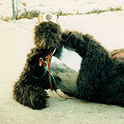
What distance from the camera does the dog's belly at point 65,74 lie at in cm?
183

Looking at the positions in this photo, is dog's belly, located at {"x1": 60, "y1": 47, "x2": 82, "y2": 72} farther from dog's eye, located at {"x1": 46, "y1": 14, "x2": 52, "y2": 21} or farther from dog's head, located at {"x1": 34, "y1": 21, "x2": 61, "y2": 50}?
dog's eye, located at {"x1": 46, "y1": 14, "x2": 52, "y2": 21}

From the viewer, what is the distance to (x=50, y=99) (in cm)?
201

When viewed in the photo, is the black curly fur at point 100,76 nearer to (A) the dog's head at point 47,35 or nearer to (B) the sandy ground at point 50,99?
(B) the sandy ground at point 50,99

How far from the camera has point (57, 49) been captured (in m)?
1.84

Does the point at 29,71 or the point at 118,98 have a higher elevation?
the point at 29,71

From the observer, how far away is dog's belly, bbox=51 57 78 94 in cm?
183

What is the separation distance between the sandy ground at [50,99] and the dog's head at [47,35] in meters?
0.56

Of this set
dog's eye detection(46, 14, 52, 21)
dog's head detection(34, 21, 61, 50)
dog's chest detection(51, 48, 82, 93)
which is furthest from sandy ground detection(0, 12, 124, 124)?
dog's eye detection(46, 14, 52, 21)

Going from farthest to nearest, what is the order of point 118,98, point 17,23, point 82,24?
point 17,23
point 82,24
point 118,98

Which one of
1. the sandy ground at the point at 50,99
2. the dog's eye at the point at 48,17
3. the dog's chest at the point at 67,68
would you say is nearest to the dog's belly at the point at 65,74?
the dog's chest at the point at 67,68

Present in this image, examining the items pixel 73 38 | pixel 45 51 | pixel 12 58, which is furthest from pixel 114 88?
pixel 12 58

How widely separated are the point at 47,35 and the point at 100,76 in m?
0.57

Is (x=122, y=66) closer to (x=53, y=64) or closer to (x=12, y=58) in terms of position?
(x=53, y=64)

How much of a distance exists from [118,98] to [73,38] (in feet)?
2.13
